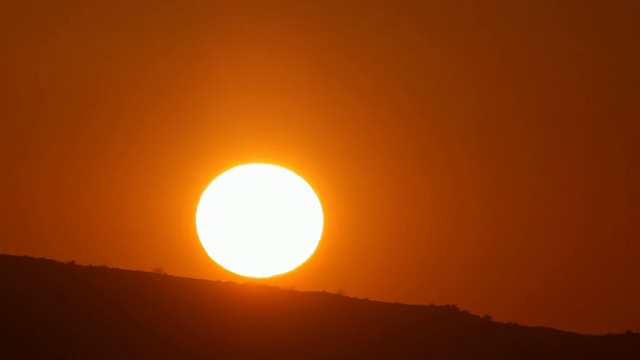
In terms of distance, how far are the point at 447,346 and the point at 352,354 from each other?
298 centimetres

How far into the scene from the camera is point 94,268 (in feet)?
149

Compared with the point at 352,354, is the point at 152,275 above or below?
above

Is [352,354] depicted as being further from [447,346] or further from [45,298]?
[45,298]

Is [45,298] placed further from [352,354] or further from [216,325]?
[352,354]

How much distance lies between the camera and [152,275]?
46.2 m

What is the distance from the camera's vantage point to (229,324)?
1757 inches

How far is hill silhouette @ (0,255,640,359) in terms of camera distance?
4162 centimetres

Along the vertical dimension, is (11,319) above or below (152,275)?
below

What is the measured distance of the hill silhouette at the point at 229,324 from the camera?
137 feet

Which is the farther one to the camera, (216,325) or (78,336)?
(216,325)

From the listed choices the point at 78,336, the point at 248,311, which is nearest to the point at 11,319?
the point at 78,336

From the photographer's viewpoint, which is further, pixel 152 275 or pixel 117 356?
pixel 152 275

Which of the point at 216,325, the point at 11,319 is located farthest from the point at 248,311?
the point at 11,319

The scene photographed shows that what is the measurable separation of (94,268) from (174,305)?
274 cm
